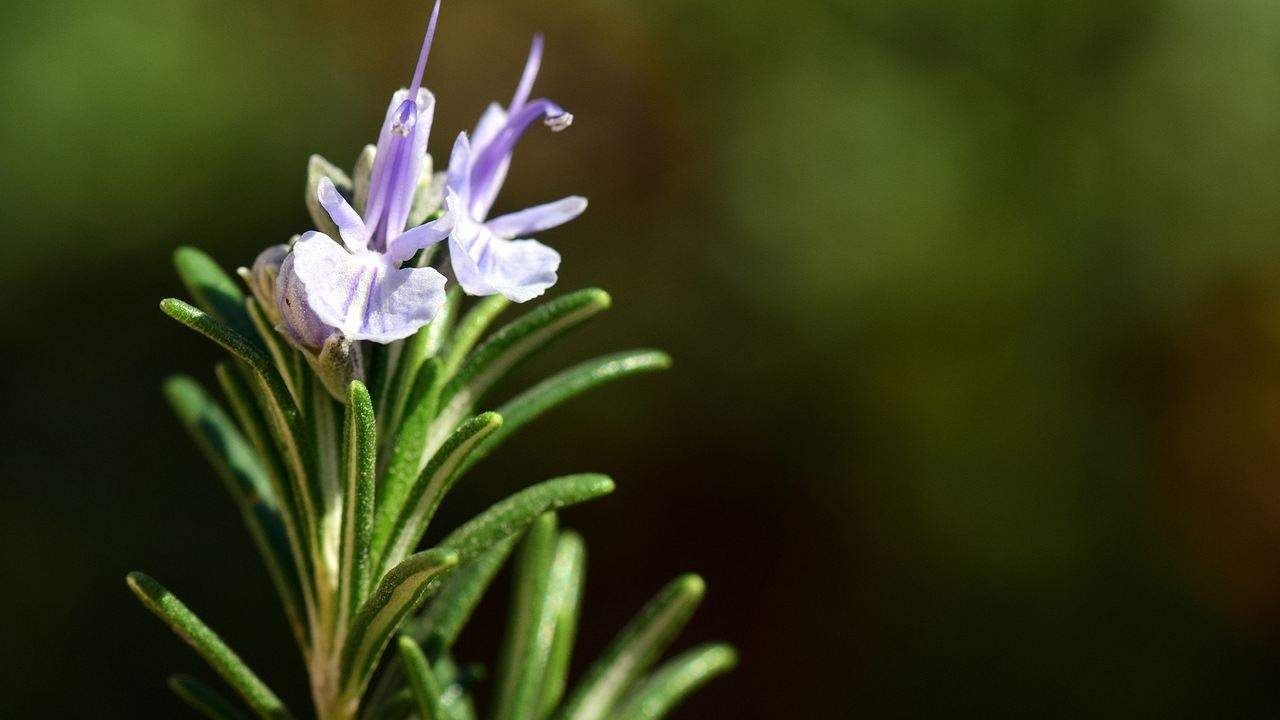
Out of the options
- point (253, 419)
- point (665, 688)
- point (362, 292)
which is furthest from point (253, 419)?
point (665, 688)

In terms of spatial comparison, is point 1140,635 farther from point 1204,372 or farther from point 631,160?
point 631,160

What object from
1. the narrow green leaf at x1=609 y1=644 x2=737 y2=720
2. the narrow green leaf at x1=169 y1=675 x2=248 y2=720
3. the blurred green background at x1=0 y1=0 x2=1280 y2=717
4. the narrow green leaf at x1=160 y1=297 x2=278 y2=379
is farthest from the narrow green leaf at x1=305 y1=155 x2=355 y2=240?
the blurred green background at x1=0 y1=0 x2=1280 y2=717

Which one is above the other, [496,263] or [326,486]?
[496,263]

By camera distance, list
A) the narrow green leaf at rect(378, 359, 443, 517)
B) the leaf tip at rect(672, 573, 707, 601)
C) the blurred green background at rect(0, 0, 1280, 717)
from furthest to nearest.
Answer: the blurred green background at rect(0, 0, 1280, 717) → the leaf tip at rect(672, 573, 707, 601) → the narrow green leaf at rect(378, 359, 443, 517)

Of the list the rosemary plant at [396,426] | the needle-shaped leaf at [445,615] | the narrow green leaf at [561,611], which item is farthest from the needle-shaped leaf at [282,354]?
the narrow green leaf at [561,611]

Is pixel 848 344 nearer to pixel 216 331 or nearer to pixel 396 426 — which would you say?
pixel 396 426

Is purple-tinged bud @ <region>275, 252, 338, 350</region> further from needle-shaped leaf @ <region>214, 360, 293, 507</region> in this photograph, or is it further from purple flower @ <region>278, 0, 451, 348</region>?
needle-shaped leaf @ <region>214, 360, 293, 507</region>
